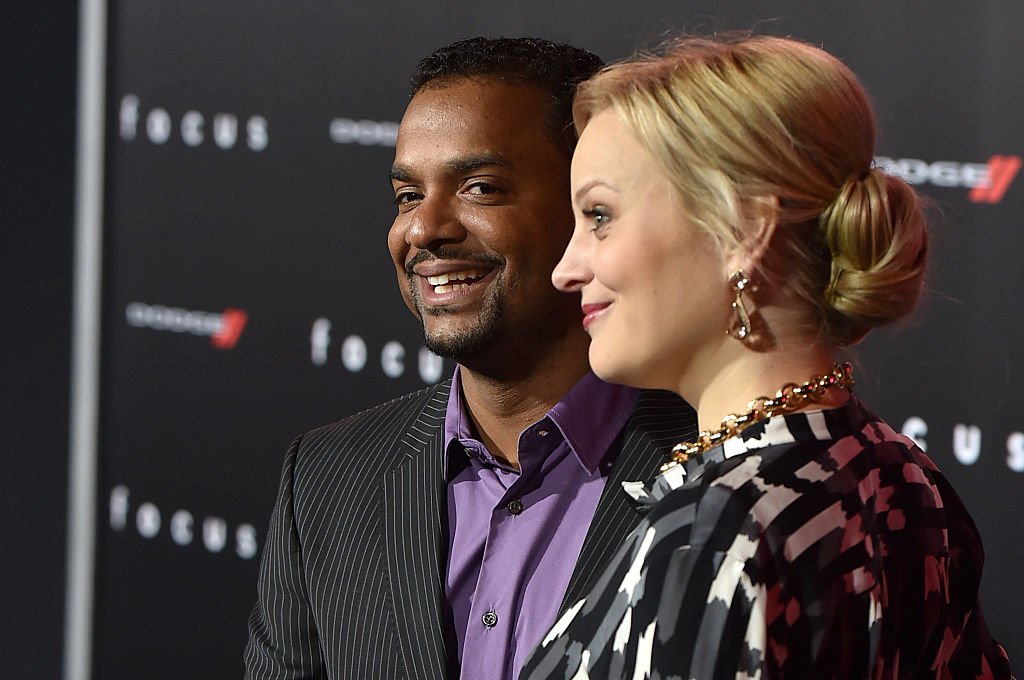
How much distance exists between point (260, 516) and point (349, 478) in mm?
1432

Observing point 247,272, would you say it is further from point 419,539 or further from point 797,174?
point 797,174

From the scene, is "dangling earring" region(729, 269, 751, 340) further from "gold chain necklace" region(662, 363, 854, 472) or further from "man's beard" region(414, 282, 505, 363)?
"man's beard" region(414, 282, 505, 363)

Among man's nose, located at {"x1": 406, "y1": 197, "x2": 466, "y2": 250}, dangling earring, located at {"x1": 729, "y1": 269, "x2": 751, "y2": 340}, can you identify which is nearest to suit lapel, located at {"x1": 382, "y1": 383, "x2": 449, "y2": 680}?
man's nose, located at {"x1": 406, "y1": 197, "x2": 466, "y2": 250}

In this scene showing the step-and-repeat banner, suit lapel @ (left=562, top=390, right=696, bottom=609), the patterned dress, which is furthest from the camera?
the step-and-repeat banner

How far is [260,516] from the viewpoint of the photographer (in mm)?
3191

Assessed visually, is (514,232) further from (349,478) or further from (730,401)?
(730,401)

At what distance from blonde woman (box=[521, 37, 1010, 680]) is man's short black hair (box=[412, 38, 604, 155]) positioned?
0.53 m

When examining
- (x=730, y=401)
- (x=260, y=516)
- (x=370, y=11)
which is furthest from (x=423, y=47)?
(x=730, y=401)

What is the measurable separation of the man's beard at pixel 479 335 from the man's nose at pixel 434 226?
9cm

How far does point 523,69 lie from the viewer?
5.74 ft

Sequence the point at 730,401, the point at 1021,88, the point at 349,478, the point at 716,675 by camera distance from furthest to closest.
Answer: the point at 1021,88 < the point at 349,478 < the point at 730,401 < the point at 716,675

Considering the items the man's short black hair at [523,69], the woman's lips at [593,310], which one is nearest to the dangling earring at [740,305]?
the woman's lips at [593,310]

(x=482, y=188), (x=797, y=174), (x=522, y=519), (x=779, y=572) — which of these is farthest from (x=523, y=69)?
(x=779, y=572)

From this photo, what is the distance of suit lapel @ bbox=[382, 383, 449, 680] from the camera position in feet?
5.30
